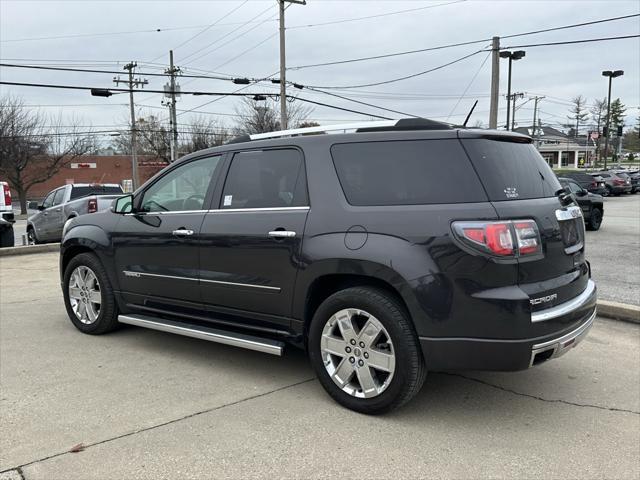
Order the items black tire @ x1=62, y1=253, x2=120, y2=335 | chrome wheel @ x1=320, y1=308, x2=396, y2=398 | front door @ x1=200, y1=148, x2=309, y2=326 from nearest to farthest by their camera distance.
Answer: chrome wheel @ x1=320, y1=308, x2=396, y2=398 → front door @ x1=200, y1=148, x2=309, y2=326 → black tire @ x1=62, y1=253, x2=120, y2=335

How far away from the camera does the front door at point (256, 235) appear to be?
389 cm

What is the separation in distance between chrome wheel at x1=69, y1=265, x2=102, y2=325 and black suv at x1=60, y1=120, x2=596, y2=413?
1012 mm

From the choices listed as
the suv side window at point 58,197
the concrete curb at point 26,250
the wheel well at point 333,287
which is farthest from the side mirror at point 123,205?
the suv side window at point 58,197

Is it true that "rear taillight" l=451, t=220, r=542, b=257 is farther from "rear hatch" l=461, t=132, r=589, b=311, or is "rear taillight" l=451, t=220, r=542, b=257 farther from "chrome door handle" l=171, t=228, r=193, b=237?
"chrome door handle" l=171, t=228, r=193, b=237

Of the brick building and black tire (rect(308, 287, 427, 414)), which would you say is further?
the brick building

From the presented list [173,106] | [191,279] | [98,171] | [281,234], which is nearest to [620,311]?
[281,234]

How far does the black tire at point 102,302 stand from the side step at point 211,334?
328 mm

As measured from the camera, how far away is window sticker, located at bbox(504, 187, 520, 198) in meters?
3.33

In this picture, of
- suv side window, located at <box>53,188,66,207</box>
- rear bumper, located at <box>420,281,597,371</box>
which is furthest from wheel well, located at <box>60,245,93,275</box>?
suv side window, located at <box>53,188,66,207</box>

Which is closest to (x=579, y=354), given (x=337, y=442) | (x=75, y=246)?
(x=337, y=442)

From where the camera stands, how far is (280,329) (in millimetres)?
4039

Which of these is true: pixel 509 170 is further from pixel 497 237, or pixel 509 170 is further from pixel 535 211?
pixel 497 237

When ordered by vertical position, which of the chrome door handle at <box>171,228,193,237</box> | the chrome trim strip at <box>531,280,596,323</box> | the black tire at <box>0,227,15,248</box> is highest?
the chrome door handle at <box>171,228,193,237</box>

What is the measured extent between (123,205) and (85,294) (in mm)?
1036
